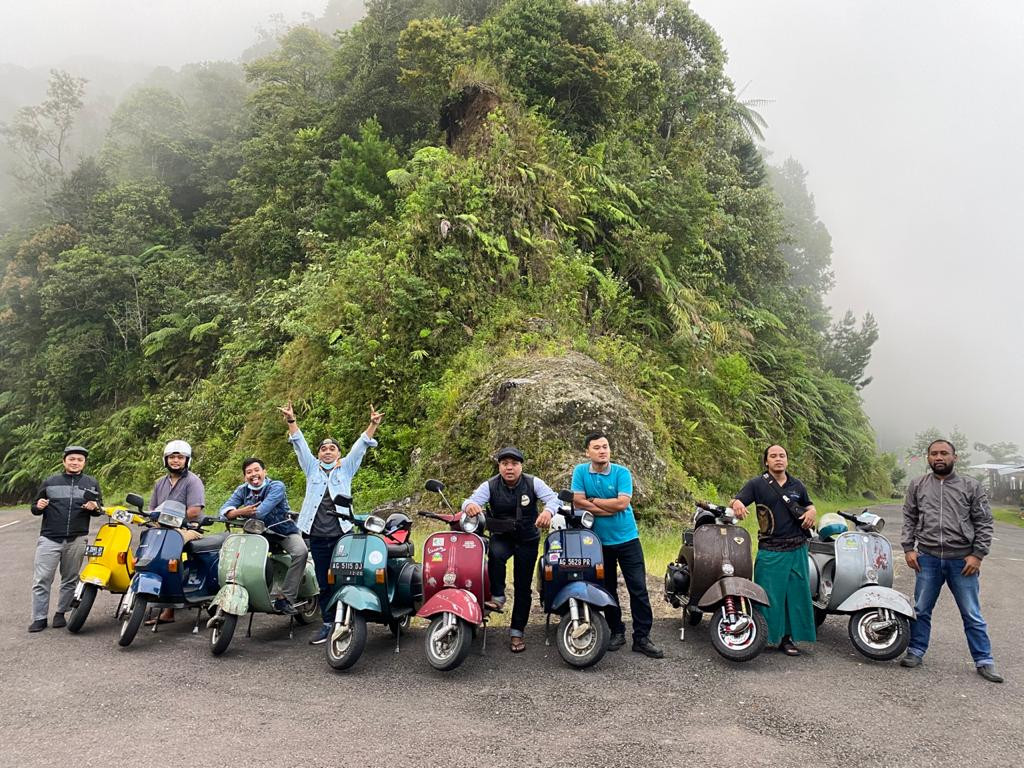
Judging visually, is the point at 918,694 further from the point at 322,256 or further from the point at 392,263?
the point at 322,256

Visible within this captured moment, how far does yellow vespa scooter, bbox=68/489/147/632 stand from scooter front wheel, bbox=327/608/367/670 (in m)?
2.43

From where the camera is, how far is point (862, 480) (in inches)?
982

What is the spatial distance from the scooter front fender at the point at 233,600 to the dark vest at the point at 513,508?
2.16 metres

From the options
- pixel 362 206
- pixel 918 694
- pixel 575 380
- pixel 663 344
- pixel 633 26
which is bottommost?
pixel 918 694

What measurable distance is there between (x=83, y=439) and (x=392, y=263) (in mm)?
13411

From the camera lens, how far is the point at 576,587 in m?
5.23

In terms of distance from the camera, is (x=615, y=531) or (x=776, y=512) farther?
(x=776, y=512)

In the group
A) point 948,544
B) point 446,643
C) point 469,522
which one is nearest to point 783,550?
point 948,544

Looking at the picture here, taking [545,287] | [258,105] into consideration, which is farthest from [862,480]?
[258,105]

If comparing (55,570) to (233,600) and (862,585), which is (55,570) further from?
(862,585)

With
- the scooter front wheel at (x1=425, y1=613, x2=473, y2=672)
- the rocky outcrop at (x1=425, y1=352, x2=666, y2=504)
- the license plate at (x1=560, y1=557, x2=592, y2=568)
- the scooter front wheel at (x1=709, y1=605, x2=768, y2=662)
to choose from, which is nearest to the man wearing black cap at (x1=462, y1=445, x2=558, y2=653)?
the license plate at (x1=560, y1=557, x2=592, y2=568)

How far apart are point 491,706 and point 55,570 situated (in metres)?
4.86

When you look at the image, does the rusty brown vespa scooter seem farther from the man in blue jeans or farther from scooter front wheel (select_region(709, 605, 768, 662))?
the man in blue jeans

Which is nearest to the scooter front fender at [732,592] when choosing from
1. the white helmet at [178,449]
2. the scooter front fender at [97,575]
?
the white helmet at [178,449]
